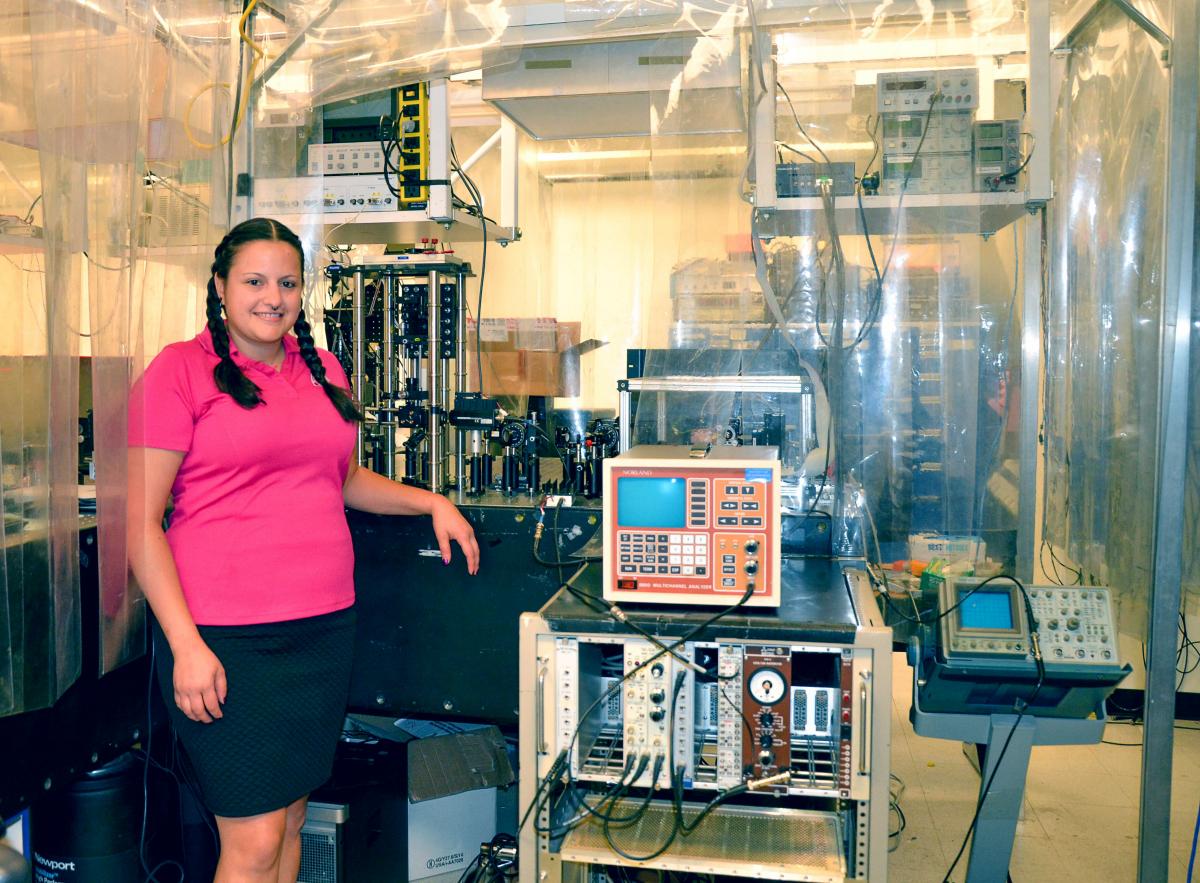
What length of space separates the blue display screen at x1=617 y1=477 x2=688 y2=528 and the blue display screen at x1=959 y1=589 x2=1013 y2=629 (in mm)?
634

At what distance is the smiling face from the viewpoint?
178cm

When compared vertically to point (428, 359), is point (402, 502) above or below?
below

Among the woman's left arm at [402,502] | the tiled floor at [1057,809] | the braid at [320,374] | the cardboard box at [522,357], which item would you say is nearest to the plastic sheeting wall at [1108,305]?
the tiled floor at [1057,809]

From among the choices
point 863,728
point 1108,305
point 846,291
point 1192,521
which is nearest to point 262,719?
point 863,728

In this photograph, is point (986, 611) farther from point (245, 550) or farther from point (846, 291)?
point (245, 550)

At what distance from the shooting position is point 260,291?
5.86ft

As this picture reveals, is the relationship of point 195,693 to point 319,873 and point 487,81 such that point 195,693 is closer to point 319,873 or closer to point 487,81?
point 319,873

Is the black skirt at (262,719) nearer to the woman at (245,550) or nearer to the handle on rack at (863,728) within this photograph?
the woman at (245,550)

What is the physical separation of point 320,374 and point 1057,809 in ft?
8.30

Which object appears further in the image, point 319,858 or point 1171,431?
point 319,858

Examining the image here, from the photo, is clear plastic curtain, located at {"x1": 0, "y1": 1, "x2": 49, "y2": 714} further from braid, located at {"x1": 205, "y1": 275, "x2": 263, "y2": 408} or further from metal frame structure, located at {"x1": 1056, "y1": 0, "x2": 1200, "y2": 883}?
metal frame structure, located at {"x1": 1056, "y1": 0, "x2": 1200, "y2": 883}

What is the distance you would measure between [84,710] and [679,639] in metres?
1.22

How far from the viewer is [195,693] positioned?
1.66 metres

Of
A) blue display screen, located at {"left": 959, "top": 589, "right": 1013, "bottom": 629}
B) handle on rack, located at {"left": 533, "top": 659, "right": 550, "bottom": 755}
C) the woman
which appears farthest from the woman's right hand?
blue display screen, located at {"left": 959, "top": 589, "right": 1013, "bottom": 629}
